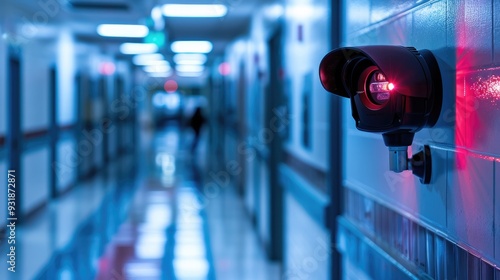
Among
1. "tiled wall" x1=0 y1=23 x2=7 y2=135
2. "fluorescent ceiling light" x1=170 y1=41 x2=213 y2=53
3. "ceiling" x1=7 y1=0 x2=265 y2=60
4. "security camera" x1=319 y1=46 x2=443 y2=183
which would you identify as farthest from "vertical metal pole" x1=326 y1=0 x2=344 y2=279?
"fluorescent ceiling light" x1=170 y1=41 x2=213 y2=53

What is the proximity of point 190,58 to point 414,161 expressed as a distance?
17357 millimetres

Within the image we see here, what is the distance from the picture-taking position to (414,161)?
2.13 m

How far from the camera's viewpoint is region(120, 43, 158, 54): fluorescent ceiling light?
15221 mm

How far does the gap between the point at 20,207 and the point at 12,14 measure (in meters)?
2.37

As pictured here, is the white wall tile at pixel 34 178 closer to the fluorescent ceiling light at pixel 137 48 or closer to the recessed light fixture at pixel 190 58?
the fluorescent ceiling light at pixel 137 48

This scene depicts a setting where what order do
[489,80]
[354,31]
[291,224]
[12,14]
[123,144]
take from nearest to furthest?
1. [489,80]
2. [354,31]
3. [291,224]
4. [12,14]
5. [123,144]

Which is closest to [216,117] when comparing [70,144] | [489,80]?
[70,144]

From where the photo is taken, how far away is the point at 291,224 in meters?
5.29

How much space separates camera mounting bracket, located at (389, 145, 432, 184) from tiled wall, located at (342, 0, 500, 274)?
0.02 metres

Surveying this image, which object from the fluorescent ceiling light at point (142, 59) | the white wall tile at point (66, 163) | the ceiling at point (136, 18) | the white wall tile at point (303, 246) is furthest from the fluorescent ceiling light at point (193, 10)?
the fluorescent ceiling light at point (142, 59)

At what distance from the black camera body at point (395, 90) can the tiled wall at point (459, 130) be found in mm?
53

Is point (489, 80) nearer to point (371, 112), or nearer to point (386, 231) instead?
point (371, 112)

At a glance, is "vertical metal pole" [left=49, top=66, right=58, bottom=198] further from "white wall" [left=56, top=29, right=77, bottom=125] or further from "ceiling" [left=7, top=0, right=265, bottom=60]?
"ceiling" [left=7, top=0, right=265, bottom=60]

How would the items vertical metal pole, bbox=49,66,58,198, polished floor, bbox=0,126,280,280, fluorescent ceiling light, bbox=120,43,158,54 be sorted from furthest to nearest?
fluorescent ceiling light, bbox=120,43,158,54
vertical metal pole, bbox=49,66,58,198
polished floor, bbox=0,126,280,280
